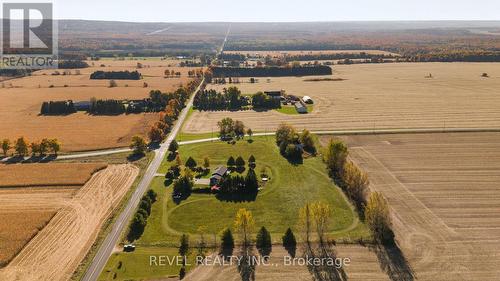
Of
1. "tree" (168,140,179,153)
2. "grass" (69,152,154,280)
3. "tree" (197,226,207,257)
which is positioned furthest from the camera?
"tree" (168,140,179,153)

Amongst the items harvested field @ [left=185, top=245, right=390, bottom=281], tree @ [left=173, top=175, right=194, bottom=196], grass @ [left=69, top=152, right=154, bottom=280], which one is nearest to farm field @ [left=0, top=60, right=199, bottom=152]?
grass @ [left=69, top=152, right=154, bottom=280]

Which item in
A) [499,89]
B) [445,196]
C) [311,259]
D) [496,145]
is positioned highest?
[499,89]

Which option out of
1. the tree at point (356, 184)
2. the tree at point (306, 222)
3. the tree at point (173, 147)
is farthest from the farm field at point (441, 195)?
the tree at point (173, 147)

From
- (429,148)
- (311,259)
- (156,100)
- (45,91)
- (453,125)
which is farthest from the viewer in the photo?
(45,91)

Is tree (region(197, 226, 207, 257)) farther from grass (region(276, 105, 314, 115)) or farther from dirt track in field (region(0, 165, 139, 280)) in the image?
grass (region(276, 105, 314, 115))

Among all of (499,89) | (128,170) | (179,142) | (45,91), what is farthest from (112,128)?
(499,89)

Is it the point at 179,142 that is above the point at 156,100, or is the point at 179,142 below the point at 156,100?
below

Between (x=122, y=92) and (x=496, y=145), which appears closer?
(x=496, y=145)

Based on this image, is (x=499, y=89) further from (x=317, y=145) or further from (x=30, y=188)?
(x=30, y=188)
